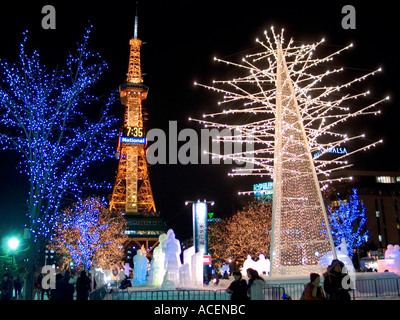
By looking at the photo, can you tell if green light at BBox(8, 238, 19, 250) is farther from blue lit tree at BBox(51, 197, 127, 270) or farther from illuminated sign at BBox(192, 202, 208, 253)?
blue lit tree at BBox(51, 197, 127, 270)

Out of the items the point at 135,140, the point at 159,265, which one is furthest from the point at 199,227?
the point at 135,140

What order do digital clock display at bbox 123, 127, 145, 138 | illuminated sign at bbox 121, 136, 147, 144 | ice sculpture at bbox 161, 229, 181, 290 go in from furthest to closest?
digital clock display at bbox 123, 127, 145, 138, illuminated sign at bbox 121, 136, 147, 144, ice sculpture at bbox 161, 229, 181, 290

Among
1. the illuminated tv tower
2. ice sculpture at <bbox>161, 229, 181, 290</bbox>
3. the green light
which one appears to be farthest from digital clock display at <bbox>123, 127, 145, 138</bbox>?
the green light

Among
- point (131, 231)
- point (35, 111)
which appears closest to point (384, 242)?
point (131, 231)

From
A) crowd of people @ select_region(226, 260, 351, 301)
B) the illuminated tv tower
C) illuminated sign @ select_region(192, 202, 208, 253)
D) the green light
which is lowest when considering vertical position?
crowd of people @ select_region(226, 260, 351, 301)

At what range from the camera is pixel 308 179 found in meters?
15.1

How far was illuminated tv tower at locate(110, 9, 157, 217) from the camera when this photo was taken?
280 feet

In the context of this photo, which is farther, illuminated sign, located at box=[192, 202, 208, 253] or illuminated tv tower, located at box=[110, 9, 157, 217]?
illuminated tv tower, located at box=[110, 9, 157, 217]

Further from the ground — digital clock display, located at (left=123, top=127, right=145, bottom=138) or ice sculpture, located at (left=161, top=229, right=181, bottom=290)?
digital clock display, located at (left=123, top=127, right=145, bottom=138)

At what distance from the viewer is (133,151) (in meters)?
86.7

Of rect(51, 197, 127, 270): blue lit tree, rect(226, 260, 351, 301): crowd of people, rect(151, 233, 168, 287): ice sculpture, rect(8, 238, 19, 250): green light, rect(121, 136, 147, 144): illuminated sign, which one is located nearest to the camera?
rect(226, 260, 351, 301): crowd of people

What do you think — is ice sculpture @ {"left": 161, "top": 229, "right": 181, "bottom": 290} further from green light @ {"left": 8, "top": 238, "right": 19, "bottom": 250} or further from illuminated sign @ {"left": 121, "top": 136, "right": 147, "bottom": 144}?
illuminated sign @ {"left": 121, "top": 136, "right": 147, "bottom": 144}

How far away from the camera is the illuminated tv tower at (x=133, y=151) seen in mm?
85312
